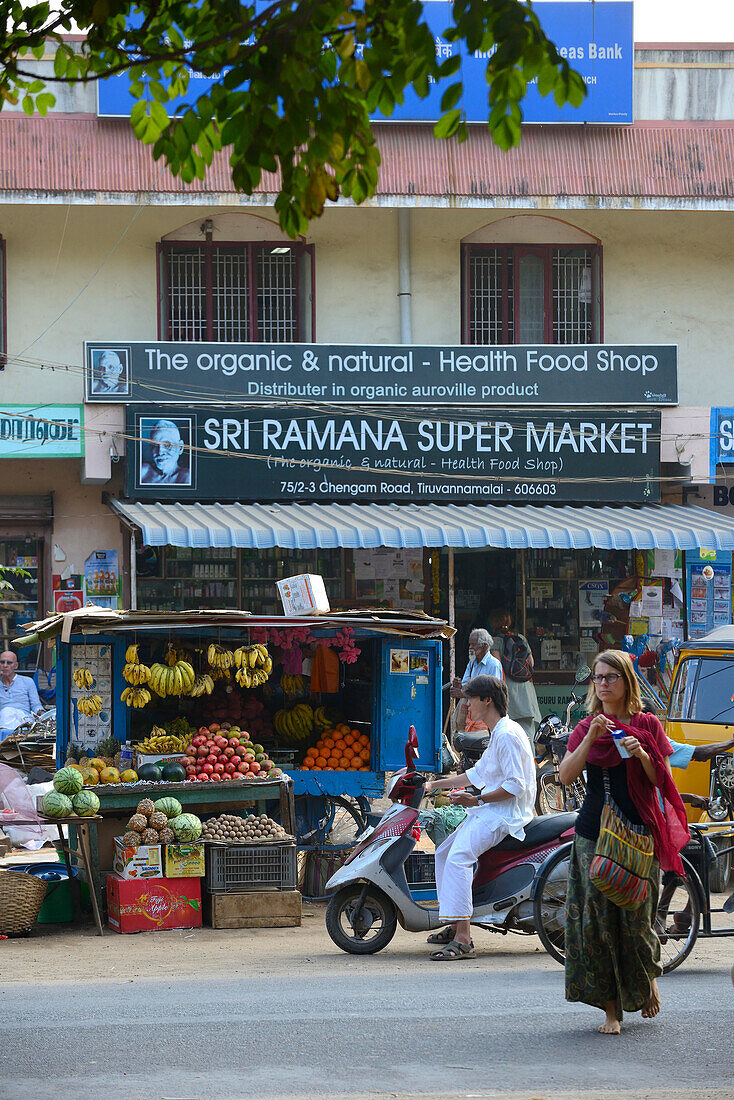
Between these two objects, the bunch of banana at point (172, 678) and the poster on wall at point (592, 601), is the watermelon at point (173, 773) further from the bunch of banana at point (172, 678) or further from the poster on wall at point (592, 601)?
the poster on wall at point (592, 601)

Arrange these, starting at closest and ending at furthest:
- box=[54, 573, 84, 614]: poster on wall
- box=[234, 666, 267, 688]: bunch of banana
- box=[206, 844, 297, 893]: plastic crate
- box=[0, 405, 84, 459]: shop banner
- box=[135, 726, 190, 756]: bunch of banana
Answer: box=[206, 844, 297, 893]: plastic crate < box=[135, 726, 190, 756]: bunch of banana < box=[234, 666, 267, 688]: bunch of banana < box=[0, 405, 84, 459]: shop banner < box=[54, 573, 84, 614]: poster on wall

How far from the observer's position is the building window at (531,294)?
18.9 m

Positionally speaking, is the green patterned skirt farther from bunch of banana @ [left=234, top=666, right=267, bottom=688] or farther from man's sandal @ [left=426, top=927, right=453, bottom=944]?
bunch of banana @ [left=234, top=666, right=267, bottom=688]

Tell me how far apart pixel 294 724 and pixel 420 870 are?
9.56 feet

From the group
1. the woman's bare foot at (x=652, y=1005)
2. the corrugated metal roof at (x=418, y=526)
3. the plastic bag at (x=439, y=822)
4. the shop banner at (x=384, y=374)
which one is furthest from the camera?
the shop banner at (x=384, y=374)

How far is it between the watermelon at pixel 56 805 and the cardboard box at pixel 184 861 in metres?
0.76

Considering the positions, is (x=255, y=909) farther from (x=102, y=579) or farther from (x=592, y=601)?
(x=592, y=601)

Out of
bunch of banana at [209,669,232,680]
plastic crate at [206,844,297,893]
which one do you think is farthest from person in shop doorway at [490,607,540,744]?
plastic crate at [206,844,297,893]

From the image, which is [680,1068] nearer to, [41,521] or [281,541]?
[281,541]

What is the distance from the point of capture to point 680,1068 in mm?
5602

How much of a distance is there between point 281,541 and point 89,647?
573 centimetres


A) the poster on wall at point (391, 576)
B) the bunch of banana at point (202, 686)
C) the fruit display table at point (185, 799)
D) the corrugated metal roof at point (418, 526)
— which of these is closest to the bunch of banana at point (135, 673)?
the bunch of banana at point (202, 686)

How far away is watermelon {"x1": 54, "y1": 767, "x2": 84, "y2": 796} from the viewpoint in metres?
9.19

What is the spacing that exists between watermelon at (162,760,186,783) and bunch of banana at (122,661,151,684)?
79 cm
